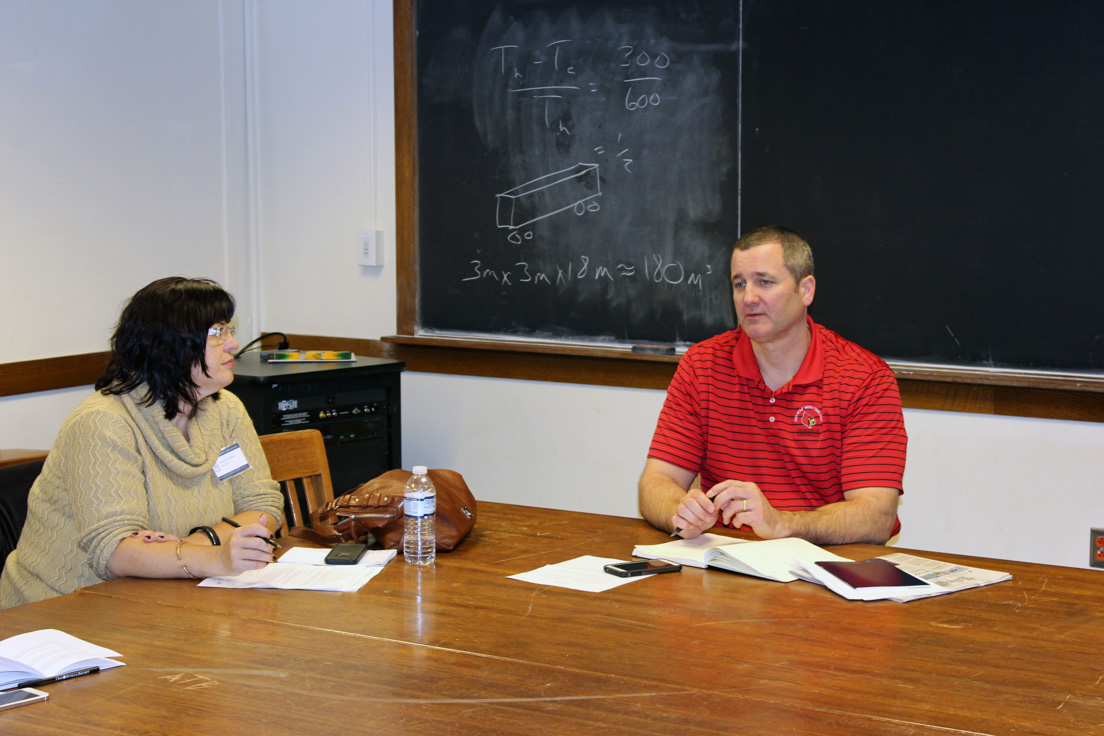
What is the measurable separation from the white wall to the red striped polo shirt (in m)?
0.95

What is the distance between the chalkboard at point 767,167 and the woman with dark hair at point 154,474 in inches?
68.5

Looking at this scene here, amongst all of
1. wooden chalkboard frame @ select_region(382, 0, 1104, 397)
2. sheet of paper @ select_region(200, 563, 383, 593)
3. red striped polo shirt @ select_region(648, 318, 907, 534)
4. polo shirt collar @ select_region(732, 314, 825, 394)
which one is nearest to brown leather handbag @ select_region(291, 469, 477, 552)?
sheet of paper @ select_region(200, 563, 383, 593)

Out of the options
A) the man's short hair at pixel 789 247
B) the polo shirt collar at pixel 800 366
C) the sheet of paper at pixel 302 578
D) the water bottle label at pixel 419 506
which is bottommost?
the sheet of paper at pixel 302 578

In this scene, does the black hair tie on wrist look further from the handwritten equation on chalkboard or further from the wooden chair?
the handwritten equation on chalkboard

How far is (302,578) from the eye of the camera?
6.38ft

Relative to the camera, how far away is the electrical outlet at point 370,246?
13.7 feet

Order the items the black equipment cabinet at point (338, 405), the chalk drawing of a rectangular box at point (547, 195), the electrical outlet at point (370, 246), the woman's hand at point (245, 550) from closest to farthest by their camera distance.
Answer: the woman's hand at point (245, 550)
the black equipment cabinet at point (338, 405)
the chalk drawing of a rectangular box at point (547, 195)
the electrical outlet at point (370, 246)

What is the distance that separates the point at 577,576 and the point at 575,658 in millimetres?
409

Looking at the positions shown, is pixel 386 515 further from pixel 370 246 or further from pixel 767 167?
pixel 370 246

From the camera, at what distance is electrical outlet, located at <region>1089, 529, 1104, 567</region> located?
3098mm

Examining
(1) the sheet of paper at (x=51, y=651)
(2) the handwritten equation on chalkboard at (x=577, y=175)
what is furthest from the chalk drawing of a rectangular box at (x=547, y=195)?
(1) the sheet of paper at (x=51, y=651)

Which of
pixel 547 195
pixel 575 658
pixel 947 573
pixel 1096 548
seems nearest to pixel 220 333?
pixel 575 658

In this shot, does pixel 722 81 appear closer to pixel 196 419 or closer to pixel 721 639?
pixel 196 419

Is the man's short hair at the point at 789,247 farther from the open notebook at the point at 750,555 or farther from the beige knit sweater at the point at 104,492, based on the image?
the beige knit sweater at the point at 104,492
